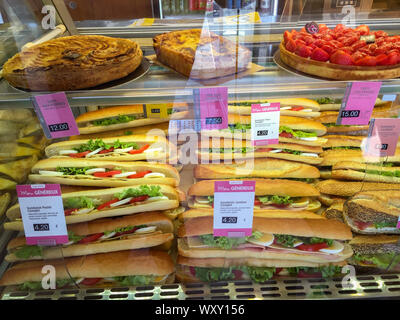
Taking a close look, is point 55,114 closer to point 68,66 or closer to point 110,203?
point 68,66

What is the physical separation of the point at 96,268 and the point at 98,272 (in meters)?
0.03

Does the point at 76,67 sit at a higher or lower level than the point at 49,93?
higher

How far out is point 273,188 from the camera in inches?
92.4

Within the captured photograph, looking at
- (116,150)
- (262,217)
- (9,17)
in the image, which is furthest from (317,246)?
(9,17)

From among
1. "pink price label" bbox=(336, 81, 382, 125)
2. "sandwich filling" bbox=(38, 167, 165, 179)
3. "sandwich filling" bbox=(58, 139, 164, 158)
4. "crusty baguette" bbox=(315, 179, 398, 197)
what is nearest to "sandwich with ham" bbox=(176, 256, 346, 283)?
"crusty baguette" bbox=(315, 179, 398, 197)

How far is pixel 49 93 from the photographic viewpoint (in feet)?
5.07

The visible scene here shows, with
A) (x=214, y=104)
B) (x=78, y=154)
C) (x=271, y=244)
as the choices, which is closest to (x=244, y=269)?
(x=271, y=244)

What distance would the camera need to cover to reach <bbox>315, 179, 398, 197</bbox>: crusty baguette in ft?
7.81

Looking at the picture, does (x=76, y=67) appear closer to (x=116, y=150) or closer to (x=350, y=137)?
(x=116, y=150)

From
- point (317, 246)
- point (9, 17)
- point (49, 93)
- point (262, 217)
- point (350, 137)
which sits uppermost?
point (9, 17)

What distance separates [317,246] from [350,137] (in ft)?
3.49
